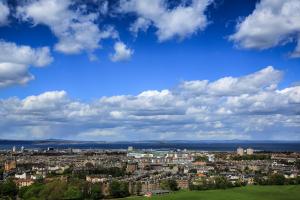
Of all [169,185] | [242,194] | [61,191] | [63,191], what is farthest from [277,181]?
[61,191]

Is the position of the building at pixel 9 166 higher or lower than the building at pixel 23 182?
higher

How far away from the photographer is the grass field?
90.3 meters

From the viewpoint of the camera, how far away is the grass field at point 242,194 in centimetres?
9031

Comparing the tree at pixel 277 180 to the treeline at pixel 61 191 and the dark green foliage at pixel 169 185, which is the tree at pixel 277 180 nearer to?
the dark green foliage at pixel 169 185

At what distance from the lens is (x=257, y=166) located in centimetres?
15938

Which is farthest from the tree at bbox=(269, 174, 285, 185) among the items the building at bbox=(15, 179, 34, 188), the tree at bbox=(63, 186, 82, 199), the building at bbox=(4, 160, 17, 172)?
the building at bbox=(4, 160, 17, 172)

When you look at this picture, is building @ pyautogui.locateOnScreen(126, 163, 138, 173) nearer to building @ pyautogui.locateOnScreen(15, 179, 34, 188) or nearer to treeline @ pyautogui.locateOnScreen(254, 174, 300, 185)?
building @ pyautogui.locateOnScreen(15, 179, 34, 188)

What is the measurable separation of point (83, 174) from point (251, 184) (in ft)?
132

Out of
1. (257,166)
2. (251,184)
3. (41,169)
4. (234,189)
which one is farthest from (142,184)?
(257,166)

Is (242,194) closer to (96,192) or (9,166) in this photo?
(96,192)

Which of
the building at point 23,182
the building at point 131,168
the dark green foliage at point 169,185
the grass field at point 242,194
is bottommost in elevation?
the grass field at point 242,194

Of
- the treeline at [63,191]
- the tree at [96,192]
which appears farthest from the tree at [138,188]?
the tree at [96,192]

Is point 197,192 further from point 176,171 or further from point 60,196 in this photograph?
point 176,171

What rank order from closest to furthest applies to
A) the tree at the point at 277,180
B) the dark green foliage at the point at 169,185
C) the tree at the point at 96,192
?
the tree at the point at 96,192 → the dark green foliage at the point at 169,185 → the tree at the point at 277,180
